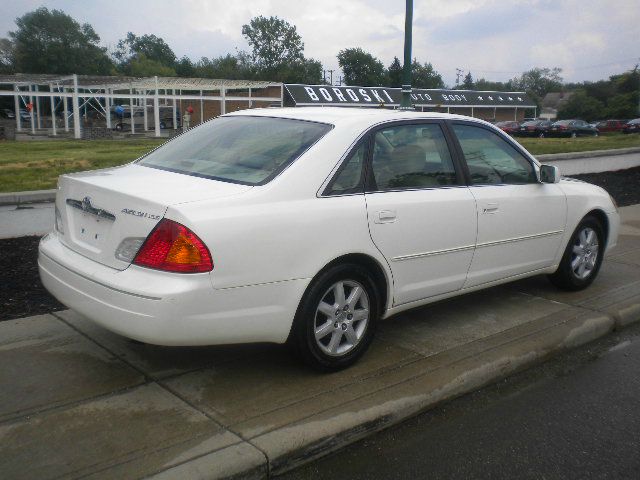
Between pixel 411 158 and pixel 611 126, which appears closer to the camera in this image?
pixel 411 158

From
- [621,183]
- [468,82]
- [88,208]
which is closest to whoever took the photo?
[88,208]

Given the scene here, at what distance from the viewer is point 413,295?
14.5 ft

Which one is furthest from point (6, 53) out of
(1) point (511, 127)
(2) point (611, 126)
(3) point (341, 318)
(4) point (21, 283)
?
(3) point (341, 318)

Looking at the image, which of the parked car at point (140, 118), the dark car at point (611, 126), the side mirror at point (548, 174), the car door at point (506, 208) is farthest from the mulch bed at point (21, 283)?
the dark car at point (611, 126)

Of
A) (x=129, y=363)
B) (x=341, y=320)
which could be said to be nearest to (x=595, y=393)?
(x=341, y=320)

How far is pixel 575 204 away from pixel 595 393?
2.02 metres

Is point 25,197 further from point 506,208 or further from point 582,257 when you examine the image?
point 582,257

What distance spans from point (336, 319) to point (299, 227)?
664 mm

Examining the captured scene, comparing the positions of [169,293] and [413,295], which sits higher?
[169,293]

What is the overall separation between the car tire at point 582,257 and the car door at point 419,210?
1521mm

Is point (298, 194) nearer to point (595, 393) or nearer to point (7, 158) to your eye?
point (595, 393)

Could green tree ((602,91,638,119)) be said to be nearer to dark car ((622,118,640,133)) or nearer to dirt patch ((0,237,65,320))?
dark car ((622,118,640,133))

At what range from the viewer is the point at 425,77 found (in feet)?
354

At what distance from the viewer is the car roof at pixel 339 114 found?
4312 mm
